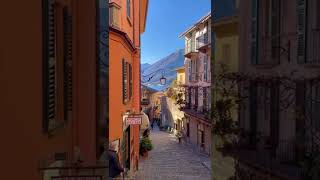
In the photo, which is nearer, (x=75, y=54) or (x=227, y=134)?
(x=75, y=54)

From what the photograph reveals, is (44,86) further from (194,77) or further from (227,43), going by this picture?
(194,77)

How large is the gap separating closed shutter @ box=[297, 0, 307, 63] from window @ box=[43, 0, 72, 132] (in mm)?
2810

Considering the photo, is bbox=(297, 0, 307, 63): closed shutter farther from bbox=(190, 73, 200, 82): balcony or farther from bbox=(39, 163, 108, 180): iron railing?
bbox=(190, 73, 200, 82): balcony

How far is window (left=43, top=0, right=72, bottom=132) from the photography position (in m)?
4.04

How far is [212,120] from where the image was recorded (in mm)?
7199

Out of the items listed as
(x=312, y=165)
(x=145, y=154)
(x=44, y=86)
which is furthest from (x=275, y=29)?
(x=145, y=154)

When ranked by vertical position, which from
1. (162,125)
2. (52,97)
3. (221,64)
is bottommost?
(162,125)

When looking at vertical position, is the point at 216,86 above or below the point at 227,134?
above

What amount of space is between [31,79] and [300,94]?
3.39 metres

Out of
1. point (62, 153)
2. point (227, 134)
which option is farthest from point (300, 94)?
point (62, 153)

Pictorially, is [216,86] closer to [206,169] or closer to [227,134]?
[227,134]

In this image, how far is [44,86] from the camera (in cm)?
398

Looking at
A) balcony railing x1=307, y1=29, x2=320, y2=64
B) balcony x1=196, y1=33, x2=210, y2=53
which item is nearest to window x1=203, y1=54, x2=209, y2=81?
balcony x1=196, y1=33, x2=210, y2=53

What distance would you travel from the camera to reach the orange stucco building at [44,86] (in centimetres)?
300
